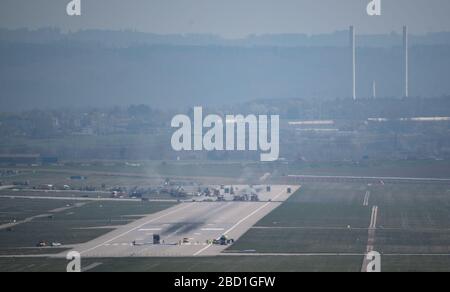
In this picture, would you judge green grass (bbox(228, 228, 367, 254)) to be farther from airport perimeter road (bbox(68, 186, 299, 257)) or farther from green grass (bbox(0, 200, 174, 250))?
green grass (bbox(0, 200, 174, 250))

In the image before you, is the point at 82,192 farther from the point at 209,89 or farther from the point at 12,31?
the point at 209,89

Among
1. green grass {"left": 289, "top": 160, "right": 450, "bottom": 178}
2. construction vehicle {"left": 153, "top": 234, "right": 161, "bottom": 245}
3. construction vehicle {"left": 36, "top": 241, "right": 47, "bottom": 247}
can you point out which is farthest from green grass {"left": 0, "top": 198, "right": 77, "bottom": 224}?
green grass {"left": 289, "top": 160, "right": 450, "bottom": 178}

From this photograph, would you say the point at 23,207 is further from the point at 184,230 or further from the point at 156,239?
the point at 156,239

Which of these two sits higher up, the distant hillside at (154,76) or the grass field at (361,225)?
the distant hillside at (154,76)

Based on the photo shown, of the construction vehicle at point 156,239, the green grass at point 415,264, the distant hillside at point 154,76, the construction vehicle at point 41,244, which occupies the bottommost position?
the green grass at point 415,264

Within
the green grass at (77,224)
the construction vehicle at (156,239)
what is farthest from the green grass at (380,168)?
the construction vehicle at (156,239)

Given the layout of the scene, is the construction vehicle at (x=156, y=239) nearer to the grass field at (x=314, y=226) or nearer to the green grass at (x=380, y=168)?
the grass field at (x=314, y=226)

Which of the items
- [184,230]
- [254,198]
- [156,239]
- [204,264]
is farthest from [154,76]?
[204,264]

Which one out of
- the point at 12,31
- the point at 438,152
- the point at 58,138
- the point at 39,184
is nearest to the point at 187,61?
the point at 12,31
